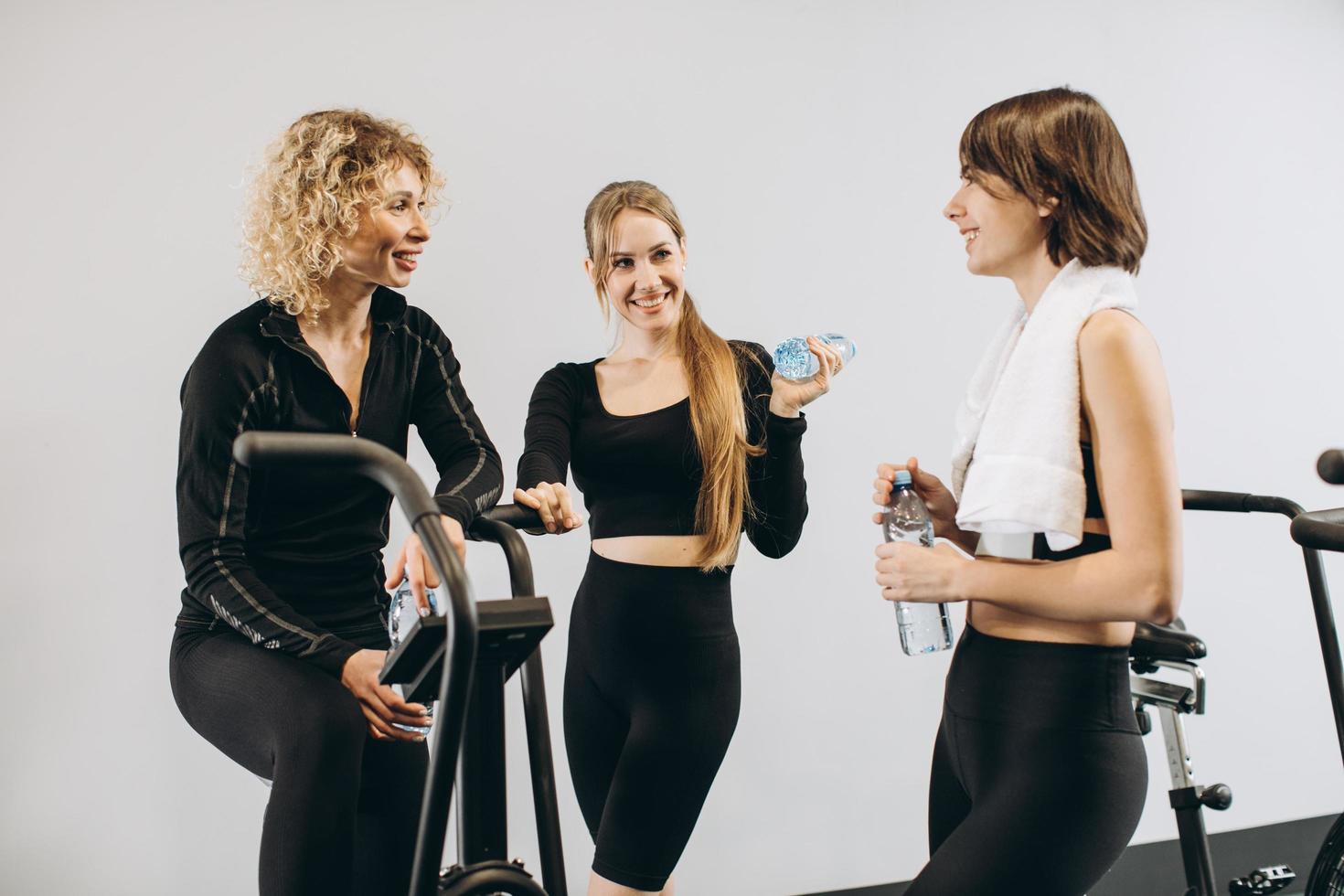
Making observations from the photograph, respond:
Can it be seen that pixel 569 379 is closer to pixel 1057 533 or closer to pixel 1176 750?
pixel 1057 533

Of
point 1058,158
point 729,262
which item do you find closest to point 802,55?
point 729,262

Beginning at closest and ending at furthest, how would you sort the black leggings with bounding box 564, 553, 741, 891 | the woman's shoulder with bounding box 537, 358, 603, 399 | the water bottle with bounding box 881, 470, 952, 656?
the water bottle with bounding box 881, 470, 952, 656 < the black leggings with bounding box 564, 553, 741, 891 < the woman's shoulder with bounding box 537, 358, 603, 399

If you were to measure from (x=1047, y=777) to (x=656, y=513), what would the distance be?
77 cm

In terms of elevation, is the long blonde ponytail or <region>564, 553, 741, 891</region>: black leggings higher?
the long blonde ponytail

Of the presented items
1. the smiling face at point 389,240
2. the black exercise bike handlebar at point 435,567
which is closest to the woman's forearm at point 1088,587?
the black exercise bike handlebar at point 435,567

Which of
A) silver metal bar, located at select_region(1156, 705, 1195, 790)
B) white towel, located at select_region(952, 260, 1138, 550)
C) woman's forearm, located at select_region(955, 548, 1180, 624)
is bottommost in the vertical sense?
silver metal bar, located at select_region(1156, 705, 1195, 790)

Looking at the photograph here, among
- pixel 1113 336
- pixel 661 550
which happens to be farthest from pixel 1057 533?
pixel 661 550

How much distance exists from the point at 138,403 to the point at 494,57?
117 cm

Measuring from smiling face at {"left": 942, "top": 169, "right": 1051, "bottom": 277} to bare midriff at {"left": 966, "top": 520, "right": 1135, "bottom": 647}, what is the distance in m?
0.35

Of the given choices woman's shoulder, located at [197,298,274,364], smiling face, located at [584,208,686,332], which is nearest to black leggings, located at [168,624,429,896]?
woman's shoulder, located at [197,298,274,364]

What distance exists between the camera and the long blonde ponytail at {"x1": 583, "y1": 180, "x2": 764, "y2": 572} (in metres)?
1.70

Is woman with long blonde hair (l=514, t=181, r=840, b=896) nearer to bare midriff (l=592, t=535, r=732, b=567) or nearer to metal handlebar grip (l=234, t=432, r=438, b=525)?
bare midriff (l=592, t=535, r=732, b=567)

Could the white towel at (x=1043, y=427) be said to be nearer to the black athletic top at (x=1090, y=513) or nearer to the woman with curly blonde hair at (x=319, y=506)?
the black athletic top at (x=1090, y=513)

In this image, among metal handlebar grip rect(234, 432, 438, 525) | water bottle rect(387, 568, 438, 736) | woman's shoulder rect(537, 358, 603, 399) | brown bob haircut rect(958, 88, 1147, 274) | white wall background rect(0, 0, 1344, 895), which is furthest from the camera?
white wall background rect(0, 0, 1344, 895)
